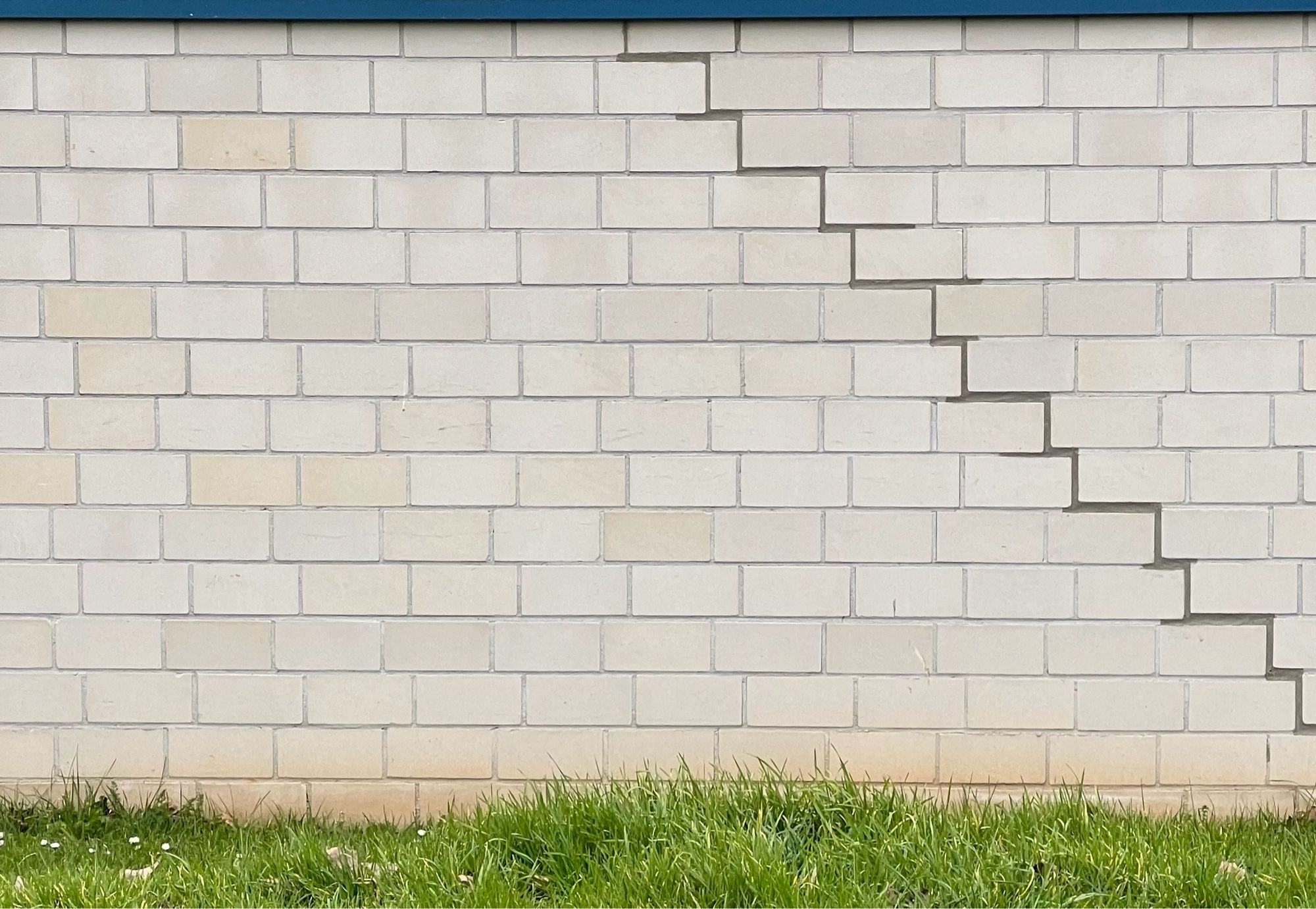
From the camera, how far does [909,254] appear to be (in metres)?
3.62

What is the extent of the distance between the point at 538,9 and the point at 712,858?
2.64 metres

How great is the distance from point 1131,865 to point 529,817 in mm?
1676

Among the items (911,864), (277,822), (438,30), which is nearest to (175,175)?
(438,30)

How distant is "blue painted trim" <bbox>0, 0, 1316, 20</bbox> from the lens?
3.53 metres

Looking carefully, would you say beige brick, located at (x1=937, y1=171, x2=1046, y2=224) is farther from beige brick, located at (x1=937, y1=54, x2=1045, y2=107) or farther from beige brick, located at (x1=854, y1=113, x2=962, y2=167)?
beige brick, located at (x1=937, y1=54, x2=1045, y2=107)

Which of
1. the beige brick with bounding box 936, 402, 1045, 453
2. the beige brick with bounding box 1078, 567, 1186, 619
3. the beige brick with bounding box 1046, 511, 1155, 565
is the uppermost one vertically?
the beige brick with bounding box 936, 402, 1045, 453

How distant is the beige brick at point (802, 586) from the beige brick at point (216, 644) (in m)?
1.65

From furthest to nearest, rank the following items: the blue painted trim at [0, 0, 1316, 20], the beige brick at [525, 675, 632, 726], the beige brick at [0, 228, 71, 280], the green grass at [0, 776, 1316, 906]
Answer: the beige brick at [525, 675, 632, 726] < the beige brick at [0, 228, 71, 280] < the blue painted trim at [0, 0, 1316, 20] < the green grass at [0, 776, 1316, 906]

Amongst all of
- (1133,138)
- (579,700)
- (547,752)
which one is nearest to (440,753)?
(547,752)

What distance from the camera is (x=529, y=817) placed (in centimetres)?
322

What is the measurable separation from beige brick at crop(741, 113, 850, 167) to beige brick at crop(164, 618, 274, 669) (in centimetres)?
227

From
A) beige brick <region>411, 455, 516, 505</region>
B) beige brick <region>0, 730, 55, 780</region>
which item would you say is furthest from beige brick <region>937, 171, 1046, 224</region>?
beige brick <region>0, 730, 55, 780</region>

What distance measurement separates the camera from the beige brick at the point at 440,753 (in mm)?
3748

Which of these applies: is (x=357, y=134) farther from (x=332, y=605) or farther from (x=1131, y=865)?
(x=1131, y=865)
